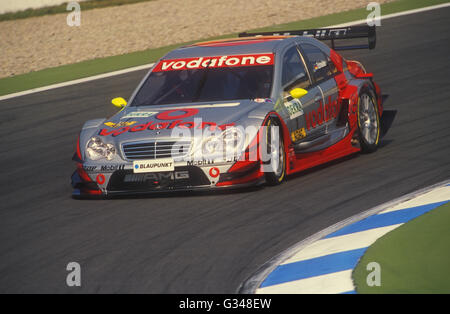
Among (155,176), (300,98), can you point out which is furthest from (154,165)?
(300,98)

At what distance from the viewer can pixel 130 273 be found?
5805 mm

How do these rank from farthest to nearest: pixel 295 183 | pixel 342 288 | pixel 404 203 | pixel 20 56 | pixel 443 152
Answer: pixel 20 56
pixel 443 152
pixel 295 183
pixel 404 203
pixel 342 288

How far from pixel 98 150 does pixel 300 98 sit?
6.94ft

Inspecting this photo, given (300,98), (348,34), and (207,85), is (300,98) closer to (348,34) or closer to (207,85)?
(207,85)

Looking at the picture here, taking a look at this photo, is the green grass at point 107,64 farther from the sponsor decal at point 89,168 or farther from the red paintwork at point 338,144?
the sponsor decal at point 89,168

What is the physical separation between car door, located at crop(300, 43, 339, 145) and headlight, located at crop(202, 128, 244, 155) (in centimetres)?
124

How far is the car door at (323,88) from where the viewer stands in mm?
9070

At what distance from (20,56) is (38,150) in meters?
10.3

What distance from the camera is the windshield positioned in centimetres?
870

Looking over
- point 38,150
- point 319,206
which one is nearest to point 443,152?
point 319,206

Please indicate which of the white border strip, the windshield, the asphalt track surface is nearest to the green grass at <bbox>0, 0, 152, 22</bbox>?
the asphalt track surface

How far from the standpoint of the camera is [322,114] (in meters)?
9.16

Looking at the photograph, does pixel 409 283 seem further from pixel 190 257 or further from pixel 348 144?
pixel 348 144

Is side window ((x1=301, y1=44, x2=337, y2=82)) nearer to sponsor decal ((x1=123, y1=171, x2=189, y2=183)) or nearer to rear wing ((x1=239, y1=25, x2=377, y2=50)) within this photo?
rear wing ((x1=239, y1=25, x2=377, y2=50))
